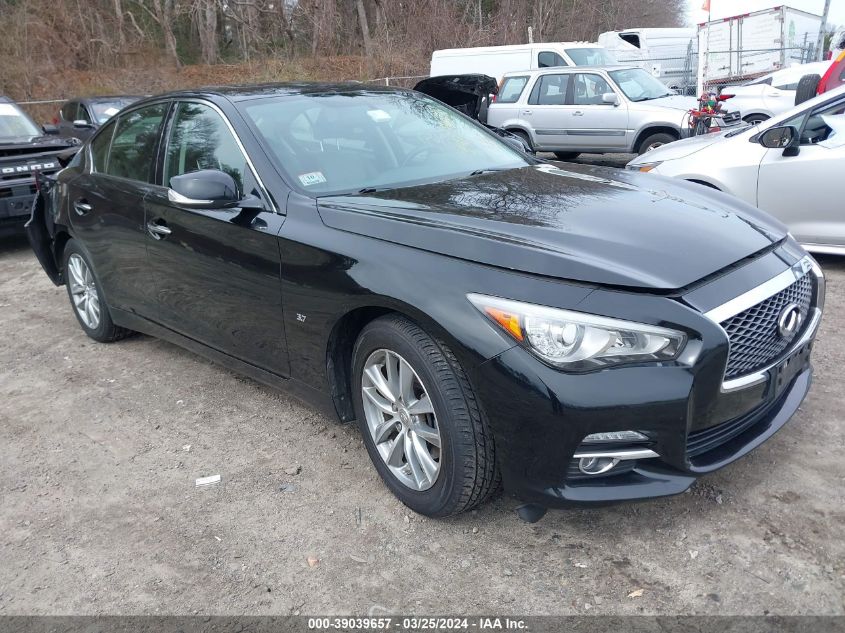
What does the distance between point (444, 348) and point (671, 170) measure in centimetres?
468

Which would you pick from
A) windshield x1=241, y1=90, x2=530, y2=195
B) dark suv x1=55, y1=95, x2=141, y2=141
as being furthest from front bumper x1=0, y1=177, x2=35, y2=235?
windshield x1=241, y1=90, x2=530, y2=195

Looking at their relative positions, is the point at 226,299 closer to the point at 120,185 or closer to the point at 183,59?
the point at 120,185

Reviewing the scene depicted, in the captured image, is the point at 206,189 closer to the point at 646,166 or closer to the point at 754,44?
the point at 646,166

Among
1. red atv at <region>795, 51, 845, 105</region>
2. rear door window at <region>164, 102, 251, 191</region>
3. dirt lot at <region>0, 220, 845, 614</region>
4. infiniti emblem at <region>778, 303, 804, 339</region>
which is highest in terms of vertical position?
rear door window at <region>164, 102, 251, 191</region>

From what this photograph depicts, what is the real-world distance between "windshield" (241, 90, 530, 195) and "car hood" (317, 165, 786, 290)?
0.68 feet

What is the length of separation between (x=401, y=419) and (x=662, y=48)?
24.8 m

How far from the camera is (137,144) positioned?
438cm

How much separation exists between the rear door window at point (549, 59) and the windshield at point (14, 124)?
975 centimetres

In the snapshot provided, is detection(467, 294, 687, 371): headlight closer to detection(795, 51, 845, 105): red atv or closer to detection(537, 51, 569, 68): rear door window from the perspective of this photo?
detection(795, 51, 845, 105): red atv

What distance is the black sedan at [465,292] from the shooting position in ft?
7.82

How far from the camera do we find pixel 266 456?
353 centimetres

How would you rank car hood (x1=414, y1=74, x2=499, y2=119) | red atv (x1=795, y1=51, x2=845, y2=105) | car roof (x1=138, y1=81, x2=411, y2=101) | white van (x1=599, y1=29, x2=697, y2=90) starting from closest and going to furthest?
1. car roof (x1=138, y1=81, x2=411, y2=101)
2. red atv (x1=795, y1=51, x2=845, y2=105)
3. car hood (x1=414, y1=74, x2=499, y2=119)
4. white van (x1=599, y1=29, x2=697, y2=90)

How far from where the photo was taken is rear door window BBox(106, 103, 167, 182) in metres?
4.21

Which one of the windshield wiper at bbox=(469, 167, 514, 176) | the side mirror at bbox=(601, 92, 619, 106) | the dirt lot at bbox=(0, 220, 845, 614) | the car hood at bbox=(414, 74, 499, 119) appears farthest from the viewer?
the side mirror at bbox=(601, 92, 619, 106)
